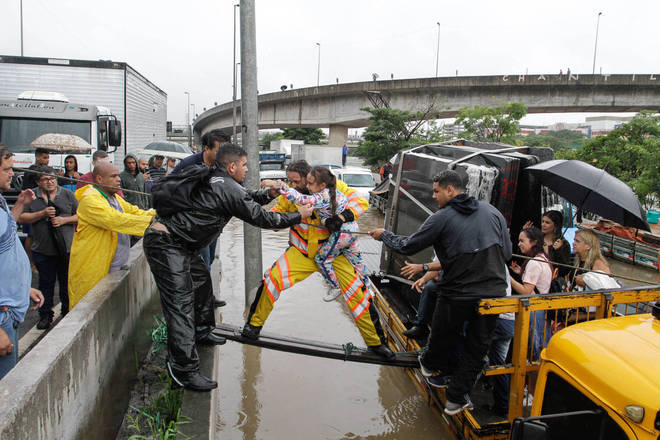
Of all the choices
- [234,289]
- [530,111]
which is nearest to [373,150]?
[530,111]

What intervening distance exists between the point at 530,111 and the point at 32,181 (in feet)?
90.0

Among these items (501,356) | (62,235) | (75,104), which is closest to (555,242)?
(501,356)

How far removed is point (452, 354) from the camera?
3.99 m

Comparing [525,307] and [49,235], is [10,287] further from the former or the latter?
[525,307]

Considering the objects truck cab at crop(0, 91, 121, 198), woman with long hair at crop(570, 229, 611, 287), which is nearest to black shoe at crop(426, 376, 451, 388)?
woman with long hair at crop(570, 229, 611, 287)

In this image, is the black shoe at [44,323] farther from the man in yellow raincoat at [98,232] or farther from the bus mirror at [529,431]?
the bus mirror at [529,431]

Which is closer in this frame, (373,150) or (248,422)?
(248,422)

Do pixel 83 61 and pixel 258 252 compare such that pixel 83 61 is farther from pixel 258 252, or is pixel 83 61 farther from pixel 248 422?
pixel 248 422

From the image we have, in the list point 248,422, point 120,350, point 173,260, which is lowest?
point 248,422

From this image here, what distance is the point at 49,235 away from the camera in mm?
5602

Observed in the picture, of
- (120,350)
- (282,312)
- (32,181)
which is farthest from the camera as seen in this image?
(282,312)

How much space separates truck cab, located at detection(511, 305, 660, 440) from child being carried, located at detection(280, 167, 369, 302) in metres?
2.19

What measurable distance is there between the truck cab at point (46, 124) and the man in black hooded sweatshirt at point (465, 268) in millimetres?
10170

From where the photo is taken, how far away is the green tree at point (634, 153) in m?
13.7
